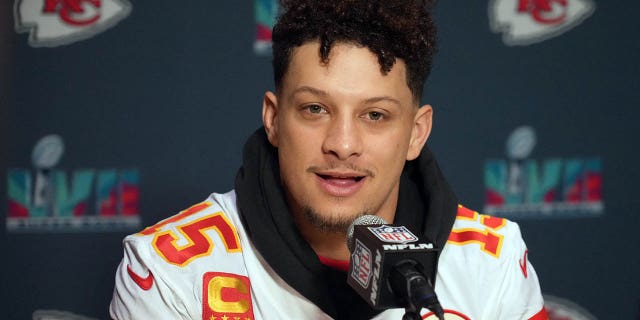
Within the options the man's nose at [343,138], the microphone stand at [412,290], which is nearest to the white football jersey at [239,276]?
the man's nose at [343,138]

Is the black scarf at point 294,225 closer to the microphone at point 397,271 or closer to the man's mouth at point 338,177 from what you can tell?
the man's mouth at point 338,177

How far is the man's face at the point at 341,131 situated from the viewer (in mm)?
1259

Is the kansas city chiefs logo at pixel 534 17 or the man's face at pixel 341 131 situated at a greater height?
the kansas city chiefs logo at pixel 534 17

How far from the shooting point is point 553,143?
235 cm

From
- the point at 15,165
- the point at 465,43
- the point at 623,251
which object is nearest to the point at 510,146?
the point at 465,43

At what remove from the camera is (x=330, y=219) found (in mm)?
1307

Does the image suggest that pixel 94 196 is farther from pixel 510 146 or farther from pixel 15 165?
pixel 510 146

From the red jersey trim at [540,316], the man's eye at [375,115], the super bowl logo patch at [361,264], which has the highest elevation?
the man's eye at [375,115]

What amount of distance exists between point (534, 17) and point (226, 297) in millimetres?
1509

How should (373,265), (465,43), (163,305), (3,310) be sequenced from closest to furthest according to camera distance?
1. (373,265)
2. (163,305)
3. (3,310)
4. (465,43)

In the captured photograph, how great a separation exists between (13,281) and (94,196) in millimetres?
348

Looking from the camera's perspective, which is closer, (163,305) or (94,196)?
(163,305)

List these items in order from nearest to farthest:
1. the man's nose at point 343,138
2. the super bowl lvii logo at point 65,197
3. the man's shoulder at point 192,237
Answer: the man's nose at point 343,138
the man's shoulder at point 192,237
the super bowl lvii logo at point 65,197

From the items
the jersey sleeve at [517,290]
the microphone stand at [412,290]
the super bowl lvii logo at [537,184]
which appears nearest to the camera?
the microphone stand at [412,290]
